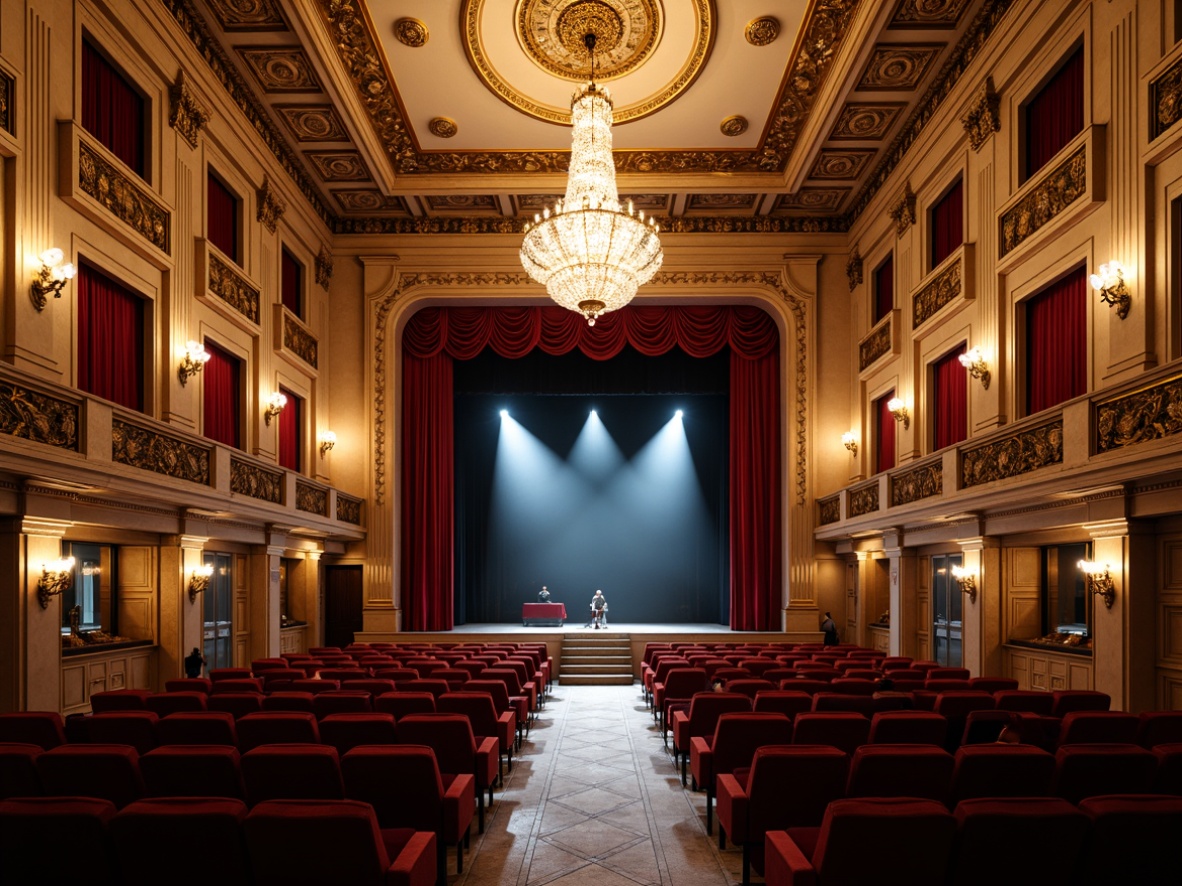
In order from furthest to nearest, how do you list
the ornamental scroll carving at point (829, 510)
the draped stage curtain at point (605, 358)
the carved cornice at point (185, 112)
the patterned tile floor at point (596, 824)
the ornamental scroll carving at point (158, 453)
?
1. the draped stage curtain at point (605, 358)
2. the ornamental scroll carving at point (829, 510)
3. the carved cornice at point (185, 112)
4. the ornamental scroll carving at point (158, 453)
5. the patterned tile floor at point (596, 824)

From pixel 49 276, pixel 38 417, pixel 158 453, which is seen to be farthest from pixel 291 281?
pixel 38 417

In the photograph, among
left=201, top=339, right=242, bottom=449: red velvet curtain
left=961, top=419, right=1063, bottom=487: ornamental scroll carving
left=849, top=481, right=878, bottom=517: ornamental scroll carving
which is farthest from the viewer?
left=849, top=481, right=878, bottom=517: ornamental scroll carving

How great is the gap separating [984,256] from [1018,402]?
2.23 meters

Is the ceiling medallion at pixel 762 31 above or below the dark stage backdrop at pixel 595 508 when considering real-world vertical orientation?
above

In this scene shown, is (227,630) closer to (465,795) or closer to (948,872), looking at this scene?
(465,795)

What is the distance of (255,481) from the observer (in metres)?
13.2

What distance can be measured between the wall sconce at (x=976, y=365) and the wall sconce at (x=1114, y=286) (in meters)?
3.13

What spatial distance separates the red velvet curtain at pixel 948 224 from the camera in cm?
1360

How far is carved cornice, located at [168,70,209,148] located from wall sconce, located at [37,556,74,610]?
6.21 m

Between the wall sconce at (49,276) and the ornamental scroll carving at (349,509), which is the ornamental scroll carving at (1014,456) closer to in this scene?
the wall sconce at (49,276)

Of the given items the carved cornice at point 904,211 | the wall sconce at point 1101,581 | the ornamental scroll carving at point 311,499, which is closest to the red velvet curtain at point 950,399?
the carved cornice at point 904,211

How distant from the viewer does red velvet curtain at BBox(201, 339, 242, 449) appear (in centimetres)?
1346

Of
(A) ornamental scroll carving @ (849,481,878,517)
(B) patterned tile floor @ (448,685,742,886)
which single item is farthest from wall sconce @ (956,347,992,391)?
(B) patterned tile floor @ (448,685,742,886)

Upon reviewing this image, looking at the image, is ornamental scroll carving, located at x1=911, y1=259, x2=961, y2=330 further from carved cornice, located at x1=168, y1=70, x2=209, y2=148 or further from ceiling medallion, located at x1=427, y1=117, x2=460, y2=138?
carved cornice, located at x1=168, y1=70, x2=209, y2=148
